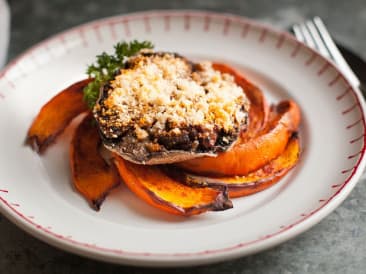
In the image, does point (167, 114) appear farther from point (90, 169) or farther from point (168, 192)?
point (90, 169)

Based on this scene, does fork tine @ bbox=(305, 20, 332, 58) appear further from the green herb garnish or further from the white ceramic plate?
the green herb garnish

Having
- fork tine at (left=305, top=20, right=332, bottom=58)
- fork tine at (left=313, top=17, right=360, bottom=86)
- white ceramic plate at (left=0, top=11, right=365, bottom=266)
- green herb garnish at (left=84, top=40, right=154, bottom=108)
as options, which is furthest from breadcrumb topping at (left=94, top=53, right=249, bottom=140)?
fork tine at (left=305, top=20, right=332, bottom=58)

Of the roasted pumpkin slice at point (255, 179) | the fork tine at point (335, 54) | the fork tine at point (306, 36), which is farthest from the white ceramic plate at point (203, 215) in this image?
the fork tine at point (306, 36)

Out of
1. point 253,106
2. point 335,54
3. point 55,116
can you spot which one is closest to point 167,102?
point 253,106

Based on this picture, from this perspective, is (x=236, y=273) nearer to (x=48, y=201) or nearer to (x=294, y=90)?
(x=48, y=201)

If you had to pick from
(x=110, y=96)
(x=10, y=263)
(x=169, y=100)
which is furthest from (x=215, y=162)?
(x=10, y=263)

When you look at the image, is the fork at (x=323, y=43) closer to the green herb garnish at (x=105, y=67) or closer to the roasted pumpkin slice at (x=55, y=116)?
the green herb garnish at (x=105, y=67)
